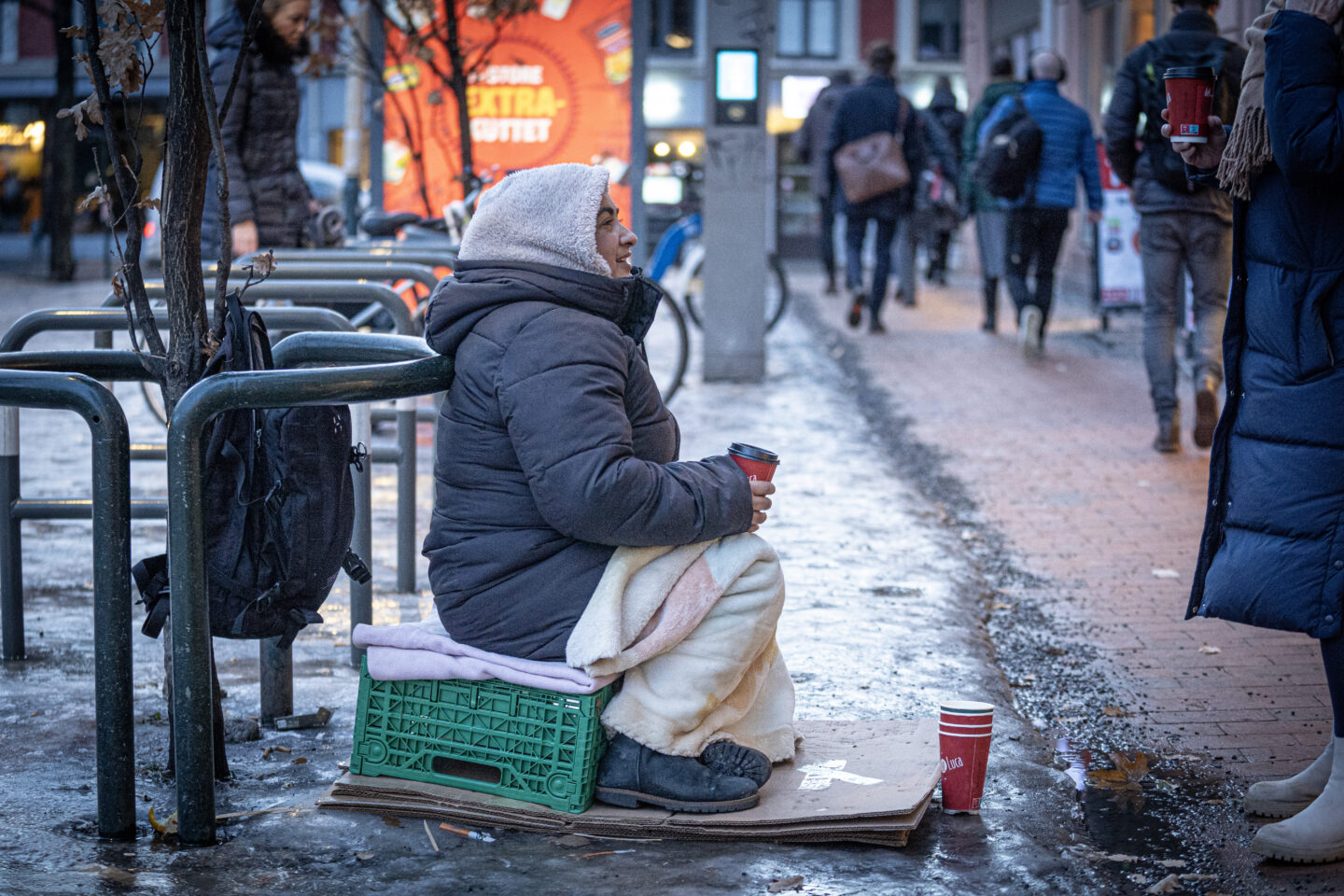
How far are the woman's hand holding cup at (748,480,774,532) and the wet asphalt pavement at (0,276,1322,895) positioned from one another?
0.66 m

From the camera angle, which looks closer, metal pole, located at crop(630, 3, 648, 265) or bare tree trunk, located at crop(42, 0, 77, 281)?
metal pole, located at crop(630, 3, 648, 265)

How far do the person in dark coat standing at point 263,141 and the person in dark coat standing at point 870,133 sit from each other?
21.8 feet

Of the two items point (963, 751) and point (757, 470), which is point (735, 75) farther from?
point (963, 751)

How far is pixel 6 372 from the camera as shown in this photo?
3100 mm

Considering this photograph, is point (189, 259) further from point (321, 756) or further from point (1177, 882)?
point (1177, 882)

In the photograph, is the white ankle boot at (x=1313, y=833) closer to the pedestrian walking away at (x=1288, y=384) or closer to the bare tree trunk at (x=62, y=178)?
the pedestrian walking away at (x=1288, y=384)

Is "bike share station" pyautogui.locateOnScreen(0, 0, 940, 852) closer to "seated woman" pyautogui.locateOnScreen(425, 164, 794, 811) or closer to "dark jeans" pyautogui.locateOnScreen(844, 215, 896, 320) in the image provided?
"seated woman" pyautogui.locateOnScreen(425, 164, 794, 811)

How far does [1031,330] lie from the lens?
37.6 feet

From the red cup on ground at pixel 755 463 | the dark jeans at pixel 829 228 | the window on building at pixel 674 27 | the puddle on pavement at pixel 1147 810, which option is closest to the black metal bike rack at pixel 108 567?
the red cup on ground at pixel 755 463

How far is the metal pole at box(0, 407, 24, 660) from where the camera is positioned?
4.45m

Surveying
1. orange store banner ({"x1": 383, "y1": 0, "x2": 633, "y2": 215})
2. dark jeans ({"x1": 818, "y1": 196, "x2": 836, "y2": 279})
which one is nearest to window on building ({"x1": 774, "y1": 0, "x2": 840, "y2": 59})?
dark jeans ({"x1": 818, "y1": 196, "x2": 836, "y2": 279})

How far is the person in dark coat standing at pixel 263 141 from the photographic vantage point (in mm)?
6805

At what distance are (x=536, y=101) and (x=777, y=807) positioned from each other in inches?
298

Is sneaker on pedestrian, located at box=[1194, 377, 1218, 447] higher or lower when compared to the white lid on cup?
higher
